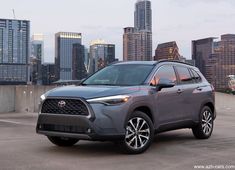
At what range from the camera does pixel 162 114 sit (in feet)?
28.6

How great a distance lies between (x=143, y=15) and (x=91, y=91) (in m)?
103

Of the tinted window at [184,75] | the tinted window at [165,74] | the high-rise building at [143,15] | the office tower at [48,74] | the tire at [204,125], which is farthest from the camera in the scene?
the high-rise building at [143,15]

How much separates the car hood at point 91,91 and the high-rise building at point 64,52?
64.8m

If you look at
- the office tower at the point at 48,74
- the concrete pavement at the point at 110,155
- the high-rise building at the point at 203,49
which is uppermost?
the high-rise building at the point at 203,49

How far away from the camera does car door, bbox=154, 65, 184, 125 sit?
28.3 feet

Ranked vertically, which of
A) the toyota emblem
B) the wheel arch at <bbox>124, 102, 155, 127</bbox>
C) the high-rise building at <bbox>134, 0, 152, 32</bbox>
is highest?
the high-rise building at <bbox>134, 0, 152, 32</bbox>

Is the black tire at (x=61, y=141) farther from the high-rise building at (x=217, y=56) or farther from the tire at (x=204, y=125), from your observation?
the high-rise building at (x=217, y=56)

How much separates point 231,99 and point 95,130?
1997 cm

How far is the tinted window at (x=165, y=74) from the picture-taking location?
8805 mm

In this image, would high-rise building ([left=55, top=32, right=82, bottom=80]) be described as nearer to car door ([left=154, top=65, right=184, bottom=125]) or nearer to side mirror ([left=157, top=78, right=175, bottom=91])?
car door ([left=154, top=65, right=184, bottom=125])

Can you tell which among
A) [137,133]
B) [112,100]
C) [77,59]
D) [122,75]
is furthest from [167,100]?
[77,59]

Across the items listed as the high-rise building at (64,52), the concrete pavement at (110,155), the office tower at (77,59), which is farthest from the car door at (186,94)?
the high-rise building at (64,52)

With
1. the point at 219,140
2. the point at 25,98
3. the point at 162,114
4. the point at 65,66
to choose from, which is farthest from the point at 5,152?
the point at 65,66

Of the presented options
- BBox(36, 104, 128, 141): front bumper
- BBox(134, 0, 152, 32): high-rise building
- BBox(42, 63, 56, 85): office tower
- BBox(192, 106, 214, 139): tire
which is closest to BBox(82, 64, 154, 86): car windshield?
BBox(36, 104, 128, 141): front bumper
